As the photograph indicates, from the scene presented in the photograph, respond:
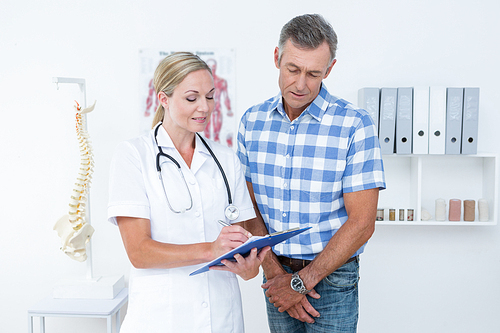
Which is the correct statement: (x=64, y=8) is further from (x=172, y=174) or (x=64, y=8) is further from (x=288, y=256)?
(x=288, y=256)

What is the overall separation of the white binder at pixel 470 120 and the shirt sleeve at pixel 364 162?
1177 millimetres

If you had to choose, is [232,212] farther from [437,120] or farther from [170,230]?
[437,120]

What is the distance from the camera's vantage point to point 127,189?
124cm

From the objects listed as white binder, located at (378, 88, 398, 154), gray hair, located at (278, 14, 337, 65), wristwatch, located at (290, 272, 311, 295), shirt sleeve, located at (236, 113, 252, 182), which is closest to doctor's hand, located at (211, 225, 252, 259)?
wristwatch, located at (290, 272, 311, 295)

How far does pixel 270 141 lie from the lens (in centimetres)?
162

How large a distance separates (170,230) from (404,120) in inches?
62.8

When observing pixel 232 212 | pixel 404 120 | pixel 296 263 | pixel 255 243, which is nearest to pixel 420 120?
pixel 404 120

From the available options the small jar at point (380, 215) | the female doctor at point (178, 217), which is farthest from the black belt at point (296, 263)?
the small jar at point (380, 215)

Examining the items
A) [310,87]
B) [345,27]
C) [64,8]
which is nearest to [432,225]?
[345,27]

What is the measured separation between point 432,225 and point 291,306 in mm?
1479

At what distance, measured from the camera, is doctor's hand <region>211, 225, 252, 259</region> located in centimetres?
118

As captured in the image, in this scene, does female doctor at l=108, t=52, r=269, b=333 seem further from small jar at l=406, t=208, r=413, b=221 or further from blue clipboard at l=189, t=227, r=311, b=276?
small jar at l=406, t=208, r=413, b=221

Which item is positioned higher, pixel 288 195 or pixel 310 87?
pixel 310 87

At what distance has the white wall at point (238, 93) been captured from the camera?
8.52ft
